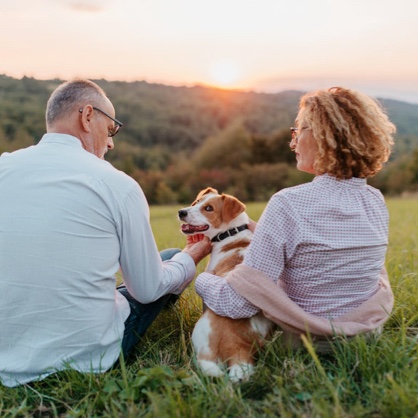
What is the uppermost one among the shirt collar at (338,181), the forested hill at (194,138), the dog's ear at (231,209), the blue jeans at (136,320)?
the shirt collar at (338,181)

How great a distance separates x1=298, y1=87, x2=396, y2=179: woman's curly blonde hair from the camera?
9.81 ft

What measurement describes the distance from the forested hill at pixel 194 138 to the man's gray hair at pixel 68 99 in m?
17.4

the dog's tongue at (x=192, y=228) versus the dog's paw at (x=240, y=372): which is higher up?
the dog's tongue at (x=192, y=228)

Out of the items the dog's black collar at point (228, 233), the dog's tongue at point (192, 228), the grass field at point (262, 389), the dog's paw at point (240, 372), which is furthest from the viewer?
the dog's tongue at point (192, 228)

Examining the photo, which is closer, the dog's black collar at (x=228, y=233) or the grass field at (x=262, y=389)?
the grass field at (x=262, y=389)

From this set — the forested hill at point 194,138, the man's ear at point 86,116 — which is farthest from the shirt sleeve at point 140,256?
the forested hill at point 194,138

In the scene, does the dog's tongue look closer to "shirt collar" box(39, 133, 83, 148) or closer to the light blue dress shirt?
the light blue dress shirt

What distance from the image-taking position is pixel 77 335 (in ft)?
9.91

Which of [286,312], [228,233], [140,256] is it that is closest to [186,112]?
[228,233]

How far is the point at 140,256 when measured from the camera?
3109mm

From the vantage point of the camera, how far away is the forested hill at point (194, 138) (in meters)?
24.0

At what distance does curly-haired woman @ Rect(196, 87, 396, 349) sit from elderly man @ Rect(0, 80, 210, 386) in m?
0.63

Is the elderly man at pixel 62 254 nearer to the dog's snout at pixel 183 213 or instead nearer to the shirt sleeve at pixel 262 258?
the shirt sleeve at pixel 262 258

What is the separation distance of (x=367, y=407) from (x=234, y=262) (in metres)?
1.56
